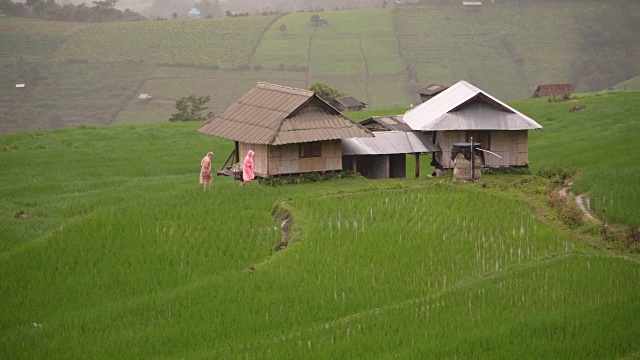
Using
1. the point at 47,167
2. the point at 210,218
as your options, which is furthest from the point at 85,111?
the point at 210,218

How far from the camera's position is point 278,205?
24.1m

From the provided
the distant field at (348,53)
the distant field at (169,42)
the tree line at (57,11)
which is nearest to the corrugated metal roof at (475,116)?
the distant field at (348,53)

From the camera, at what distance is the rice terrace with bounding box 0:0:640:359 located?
51.1ft

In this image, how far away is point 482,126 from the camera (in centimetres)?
2908

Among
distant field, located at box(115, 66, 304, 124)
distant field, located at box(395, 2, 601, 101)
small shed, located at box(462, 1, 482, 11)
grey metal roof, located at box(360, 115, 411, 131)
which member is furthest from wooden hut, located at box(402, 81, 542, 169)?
small shed, located at box(462, 1, 482, 11)

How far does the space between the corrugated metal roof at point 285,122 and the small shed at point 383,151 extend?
4.61ft

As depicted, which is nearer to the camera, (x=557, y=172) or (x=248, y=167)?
(x=248, y=167)

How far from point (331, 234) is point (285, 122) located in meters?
6.57

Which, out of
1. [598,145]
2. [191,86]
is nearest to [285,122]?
[598,145]

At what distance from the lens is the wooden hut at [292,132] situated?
1065 inches

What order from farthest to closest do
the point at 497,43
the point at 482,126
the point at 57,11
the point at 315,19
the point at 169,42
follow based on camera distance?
the point at 57,11
the point at 315,19
the point at 497,43
the point at 169,42
the point at 482,126

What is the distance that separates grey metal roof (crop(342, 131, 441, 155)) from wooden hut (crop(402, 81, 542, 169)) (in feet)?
1.30

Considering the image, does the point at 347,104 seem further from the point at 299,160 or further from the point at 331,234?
the point at 331,234

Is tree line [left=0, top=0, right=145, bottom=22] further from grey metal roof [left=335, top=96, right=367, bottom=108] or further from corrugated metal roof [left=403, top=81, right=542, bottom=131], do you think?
corrugated metal roof [left=403, top=81, right=542, bottom=131]
